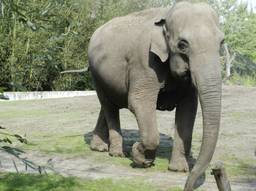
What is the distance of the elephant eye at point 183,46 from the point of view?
6.22 m

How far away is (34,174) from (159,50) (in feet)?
7.42

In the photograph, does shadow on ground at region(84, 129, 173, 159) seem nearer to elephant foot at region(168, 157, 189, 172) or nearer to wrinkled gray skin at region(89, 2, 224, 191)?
wrinkled gray skin at region(89, 2, 224, 191)

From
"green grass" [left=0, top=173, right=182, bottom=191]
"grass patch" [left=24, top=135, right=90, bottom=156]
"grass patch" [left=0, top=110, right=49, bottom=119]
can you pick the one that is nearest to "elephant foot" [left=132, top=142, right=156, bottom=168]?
"green grass" [left=0, top=173, right=182, bottom=191]

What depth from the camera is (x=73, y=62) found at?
93.9ft

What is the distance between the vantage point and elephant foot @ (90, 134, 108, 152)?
28.6 feet

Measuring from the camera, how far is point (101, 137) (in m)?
8.85

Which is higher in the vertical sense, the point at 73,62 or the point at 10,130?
the point at 10,130

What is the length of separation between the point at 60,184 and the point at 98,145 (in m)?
2.77

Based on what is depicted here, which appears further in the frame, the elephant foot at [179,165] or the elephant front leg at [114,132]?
the elephant front leg at [114,132]

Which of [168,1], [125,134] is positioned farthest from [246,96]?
[168,1]

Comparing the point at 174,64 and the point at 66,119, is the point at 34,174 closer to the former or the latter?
the point at 174,64

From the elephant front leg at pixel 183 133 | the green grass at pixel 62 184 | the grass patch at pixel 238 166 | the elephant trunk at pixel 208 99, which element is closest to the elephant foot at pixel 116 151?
the elephant front leg at pixel 183 133

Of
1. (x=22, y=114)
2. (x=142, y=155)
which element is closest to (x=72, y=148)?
(x=142, y=155)

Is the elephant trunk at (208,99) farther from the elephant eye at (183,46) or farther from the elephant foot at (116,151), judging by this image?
the elephant foot at (116,151)
